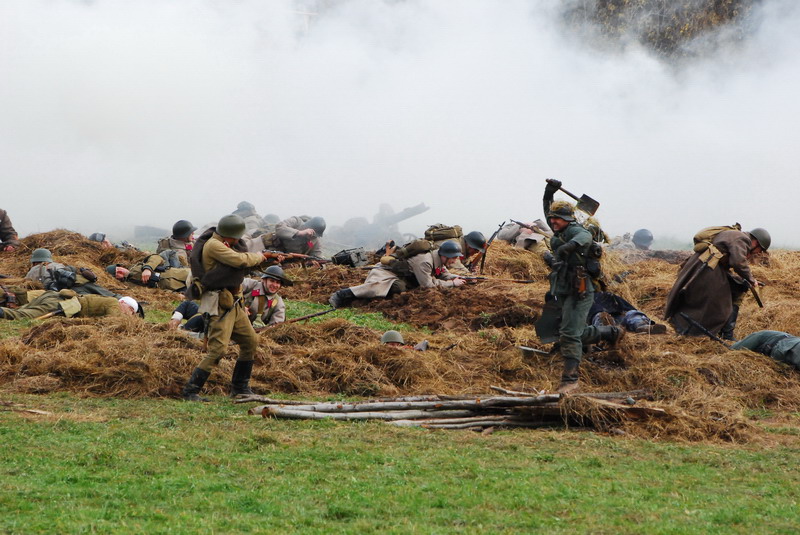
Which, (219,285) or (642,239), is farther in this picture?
(642,239)

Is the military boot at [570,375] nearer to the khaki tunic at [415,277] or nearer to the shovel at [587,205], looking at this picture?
the shovel at [587,205]

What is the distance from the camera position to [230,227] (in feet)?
27.1

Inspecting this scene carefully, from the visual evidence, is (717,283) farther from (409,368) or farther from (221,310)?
(221,310)

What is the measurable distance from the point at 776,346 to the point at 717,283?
1.47 m

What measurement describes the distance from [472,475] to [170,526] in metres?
1.97

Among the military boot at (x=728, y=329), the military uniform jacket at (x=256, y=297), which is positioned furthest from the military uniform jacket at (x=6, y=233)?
the military boot at (x=728, y=329)

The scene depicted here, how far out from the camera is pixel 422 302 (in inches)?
558

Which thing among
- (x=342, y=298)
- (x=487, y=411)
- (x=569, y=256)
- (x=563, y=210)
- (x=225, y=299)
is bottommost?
(x=342, y=298)

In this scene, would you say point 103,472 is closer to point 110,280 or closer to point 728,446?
point 728,446

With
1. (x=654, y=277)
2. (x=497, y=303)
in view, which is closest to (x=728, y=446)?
(x=497, y=303)

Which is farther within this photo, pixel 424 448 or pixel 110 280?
pixel 110 280

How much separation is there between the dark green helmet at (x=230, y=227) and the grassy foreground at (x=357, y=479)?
1.57m

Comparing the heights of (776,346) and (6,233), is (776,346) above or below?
below

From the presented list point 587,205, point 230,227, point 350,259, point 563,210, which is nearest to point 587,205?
point 587,205
